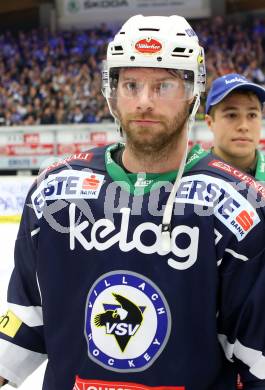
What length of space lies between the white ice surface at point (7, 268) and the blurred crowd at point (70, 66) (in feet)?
20.3

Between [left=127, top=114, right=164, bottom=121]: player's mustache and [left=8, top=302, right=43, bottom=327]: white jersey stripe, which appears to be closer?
[left=127, top=114, right=164, bottom=121]: player's mustache

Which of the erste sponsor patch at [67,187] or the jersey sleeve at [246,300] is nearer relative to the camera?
the jersey sleeve at [246,300]

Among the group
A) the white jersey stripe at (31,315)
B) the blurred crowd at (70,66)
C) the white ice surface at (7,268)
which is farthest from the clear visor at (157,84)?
the blurred crowd at (70,66)

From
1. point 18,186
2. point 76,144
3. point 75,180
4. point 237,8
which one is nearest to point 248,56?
point 237,8

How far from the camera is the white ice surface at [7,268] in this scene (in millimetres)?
2397

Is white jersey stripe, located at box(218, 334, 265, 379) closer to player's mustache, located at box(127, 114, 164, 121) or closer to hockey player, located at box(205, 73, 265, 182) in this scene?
player's mustache, located at box(127, 114, 164, 121)

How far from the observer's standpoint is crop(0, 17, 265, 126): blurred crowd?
38.0ft

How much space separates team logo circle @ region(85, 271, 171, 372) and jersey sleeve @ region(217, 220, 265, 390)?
121 millimetres

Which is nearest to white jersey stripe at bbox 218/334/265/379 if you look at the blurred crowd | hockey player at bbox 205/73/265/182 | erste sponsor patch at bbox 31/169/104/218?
erste sponsor patch at bbox 31/169/104/218

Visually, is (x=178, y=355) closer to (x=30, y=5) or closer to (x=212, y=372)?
(x=212, y=372)

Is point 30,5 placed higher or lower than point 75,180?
lower

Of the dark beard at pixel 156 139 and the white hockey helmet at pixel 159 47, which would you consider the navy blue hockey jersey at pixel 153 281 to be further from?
the white hockey helmet at pixel 159 47

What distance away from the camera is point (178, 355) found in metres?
1.19

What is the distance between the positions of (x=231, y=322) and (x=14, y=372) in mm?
494
